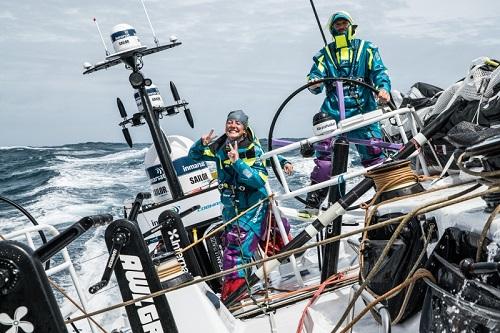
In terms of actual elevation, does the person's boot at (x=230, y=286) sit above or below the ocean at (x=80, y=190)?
below

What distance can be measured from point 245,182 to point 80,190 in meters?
9.16

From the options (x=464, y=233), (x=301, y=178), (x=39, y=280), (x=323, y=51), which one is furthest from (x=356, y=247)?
(x=301, y=178)

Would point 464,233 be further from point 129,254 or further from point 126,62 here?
point 126,62

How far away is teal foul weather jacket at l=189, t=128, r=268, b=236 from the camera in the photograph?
522cm

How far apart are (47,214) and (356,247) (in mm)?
9168

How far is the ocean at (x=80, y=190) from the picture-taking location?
9633mm

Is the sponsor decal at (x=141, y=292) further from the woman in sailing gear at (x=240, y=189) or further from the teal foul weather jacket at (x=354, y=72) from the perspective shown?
the teal foul weather jacket at (x=354, y=72)

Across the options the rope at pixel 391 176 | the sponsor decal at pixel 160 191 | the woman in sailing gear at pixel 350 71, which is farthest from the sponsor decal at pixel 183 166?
the rope at pixel 391 176

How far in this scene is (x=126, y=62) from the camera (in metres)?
6.31

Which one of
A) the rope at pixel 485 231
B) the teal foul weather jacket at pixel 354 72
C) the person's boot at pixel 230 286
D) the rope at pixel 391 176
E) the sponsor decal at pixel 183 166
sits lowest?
the person's boot at pixel 230 286

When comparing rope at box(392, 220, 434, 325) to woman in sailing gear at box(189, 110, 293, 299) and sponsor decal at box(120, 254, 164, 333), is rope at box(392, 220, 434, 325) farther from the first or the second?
woman in sailing gear at box(189, 110, 293, 299)

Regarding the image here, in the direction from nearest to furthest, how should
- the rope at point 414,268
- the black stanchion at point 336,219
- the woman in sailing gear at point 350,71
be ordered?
1. the rope at point 414,268
2. the black stanchion at point 336,219
3. the woman in sailing gear at point 350,71

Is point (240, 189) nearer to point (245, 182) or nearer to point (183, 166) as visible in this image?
point (245, 182)

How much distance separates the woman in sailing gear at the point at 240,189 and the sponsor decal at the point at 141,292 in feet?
7.72
